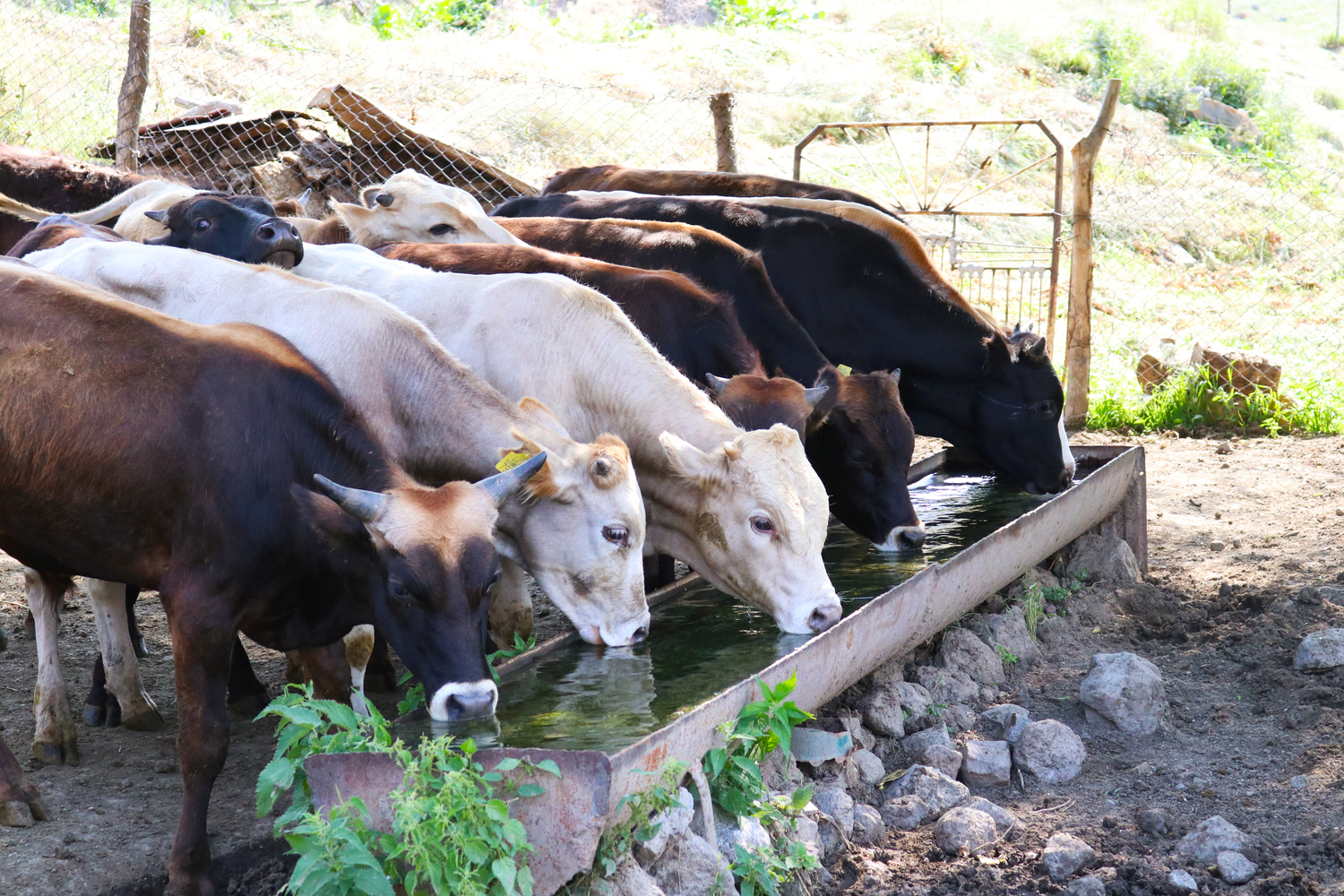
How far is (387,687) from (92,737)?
107cm

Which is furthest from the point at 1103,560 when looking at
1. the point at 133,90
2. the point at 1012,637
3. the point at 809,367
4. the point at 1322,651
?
the point at 133,90

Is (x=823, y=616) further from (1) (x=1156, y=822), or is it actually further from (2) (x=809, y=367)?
(2) (x=809, y=367)

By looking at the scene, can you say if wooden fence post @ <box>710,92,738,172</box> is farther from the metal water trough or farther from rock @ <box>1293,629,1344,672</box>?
rock @ <box>1293,629,1344,672</box>

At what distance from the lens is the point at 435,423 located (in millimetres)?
4434

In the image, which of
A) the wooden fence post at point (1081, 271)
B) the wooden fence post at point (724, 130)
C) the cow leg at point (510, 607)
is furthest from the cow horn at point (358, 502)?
the wooden fence post at point (724, 130)

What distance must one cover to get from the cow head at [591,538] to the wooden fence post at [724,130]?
698 centimetres

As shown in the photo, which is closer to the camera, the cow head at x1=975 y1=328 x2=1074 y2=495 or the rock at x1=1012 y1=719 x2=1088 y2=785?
the rock at x1=1012 y1=719 x2=1088 y2=785

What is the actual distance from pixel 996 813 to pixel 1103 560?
2829mm

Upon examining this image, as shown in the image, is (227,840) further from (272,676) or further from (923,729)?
(923,729)

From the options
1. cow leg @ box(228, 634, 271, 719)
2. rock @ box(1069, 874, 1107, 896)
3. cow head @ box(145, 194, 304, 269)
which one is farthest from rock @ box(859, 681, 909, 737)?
cow head @ box(145, 194, 304, 269)

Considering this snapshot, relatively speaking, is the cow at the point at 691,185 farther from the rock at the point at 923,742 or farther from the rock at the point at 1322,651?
the rock at the point at 923,742

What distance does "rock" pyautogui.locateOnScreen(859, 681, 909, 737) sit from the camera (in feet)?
14.4

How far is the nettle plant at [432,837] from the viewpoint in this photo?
272cm

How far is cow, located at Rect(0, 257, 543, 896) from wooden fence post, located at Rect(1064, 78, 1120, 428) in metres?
7.17
